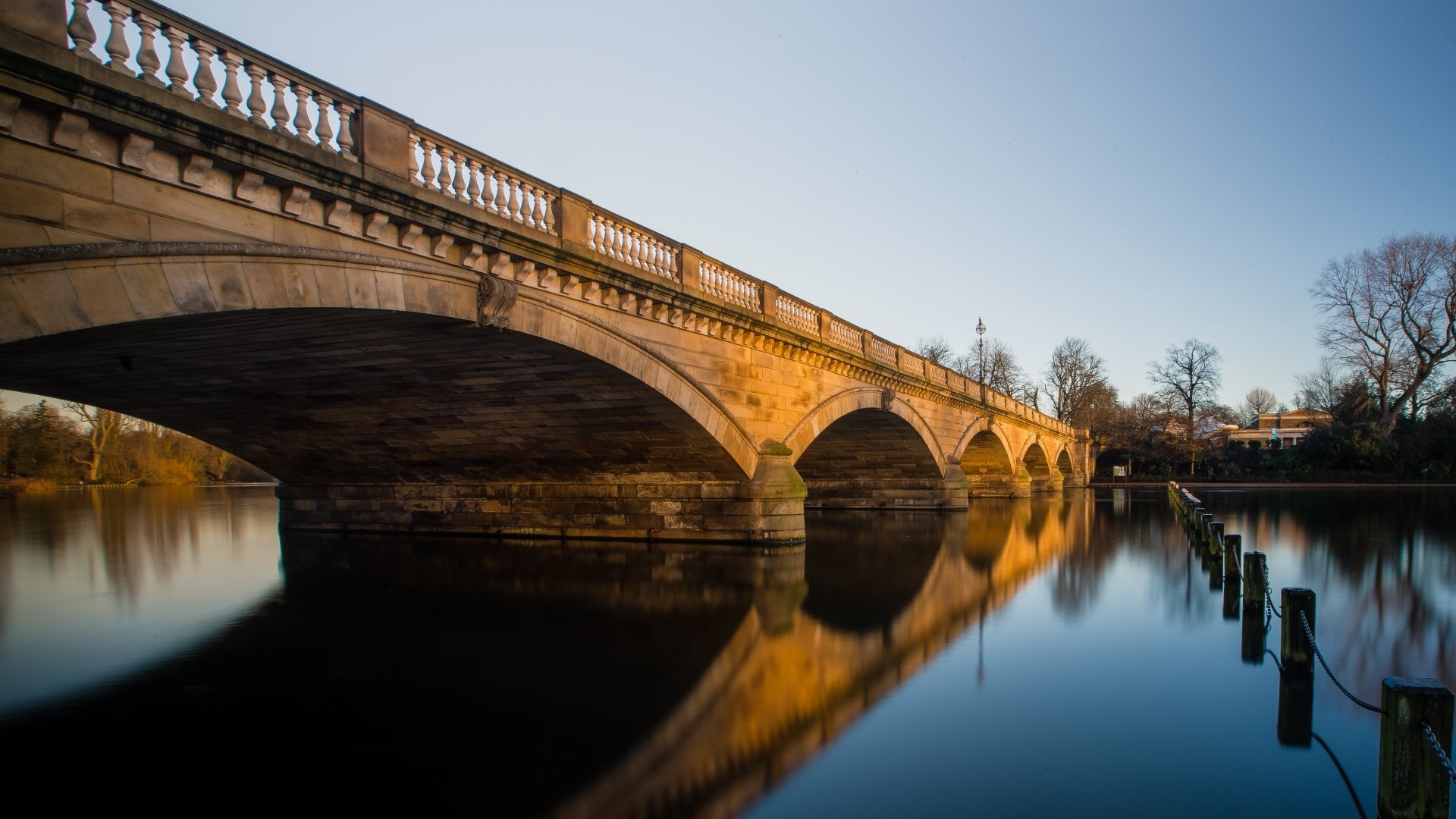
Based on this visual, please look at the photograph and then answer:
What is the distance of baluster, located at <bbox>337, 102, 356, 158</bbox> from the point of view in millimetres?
7684

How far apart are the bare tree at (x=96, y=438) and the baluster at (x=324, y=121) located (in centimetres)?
4846

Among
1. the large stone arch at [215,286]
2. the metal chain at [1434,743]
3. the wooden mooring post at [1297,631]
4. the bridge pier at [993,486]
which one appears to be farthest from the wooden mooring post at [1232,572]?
the bridge pier at [993,486]

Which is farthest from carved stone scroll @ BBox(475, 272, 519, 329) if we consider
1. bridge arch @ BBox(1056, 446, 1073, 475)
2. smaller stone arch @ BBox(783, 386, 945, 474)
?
bridge arch @ BBox(1056, 446, 1073, 475)

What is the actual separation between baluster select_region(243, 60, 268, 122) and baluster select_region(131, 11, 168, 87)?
2.49 ft

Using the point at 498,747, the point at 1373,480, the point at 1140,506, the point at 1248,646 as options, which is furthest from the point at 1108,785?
the point at 1373,480

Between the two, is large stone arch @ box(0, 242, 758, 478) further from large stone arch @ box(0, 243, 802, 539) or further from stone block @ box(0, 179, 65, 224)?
stone block @ box(0, 179, 65, 224)

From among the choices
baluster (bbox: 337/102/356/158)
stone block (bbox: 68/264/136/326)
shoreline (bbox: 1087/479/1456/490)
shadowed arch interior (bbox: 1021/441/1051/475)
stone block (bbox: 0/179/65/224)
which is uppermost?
baluster (bbox: 337/102/356/158)

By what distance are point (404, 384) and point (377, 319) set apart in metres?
4.21

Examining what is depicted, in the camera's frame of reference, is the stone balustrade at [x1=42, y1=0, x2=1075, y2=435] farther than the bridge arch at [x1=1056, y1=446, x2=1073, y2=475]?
No

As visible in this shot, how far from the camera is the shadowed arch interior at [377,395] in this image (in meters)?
9.30

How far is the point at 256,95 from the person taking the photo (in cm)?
666

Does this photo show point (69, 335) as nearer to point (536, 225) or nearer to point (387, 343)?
point (387, 343)

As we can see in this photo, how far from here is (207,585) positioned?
12.2 m

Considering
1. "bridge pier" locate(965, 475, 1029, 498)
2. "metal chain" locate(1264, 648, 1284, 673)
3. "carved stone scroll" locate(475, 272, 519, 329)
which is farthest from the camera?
"bridge pier" locate(965, 475, 1029, 498)
